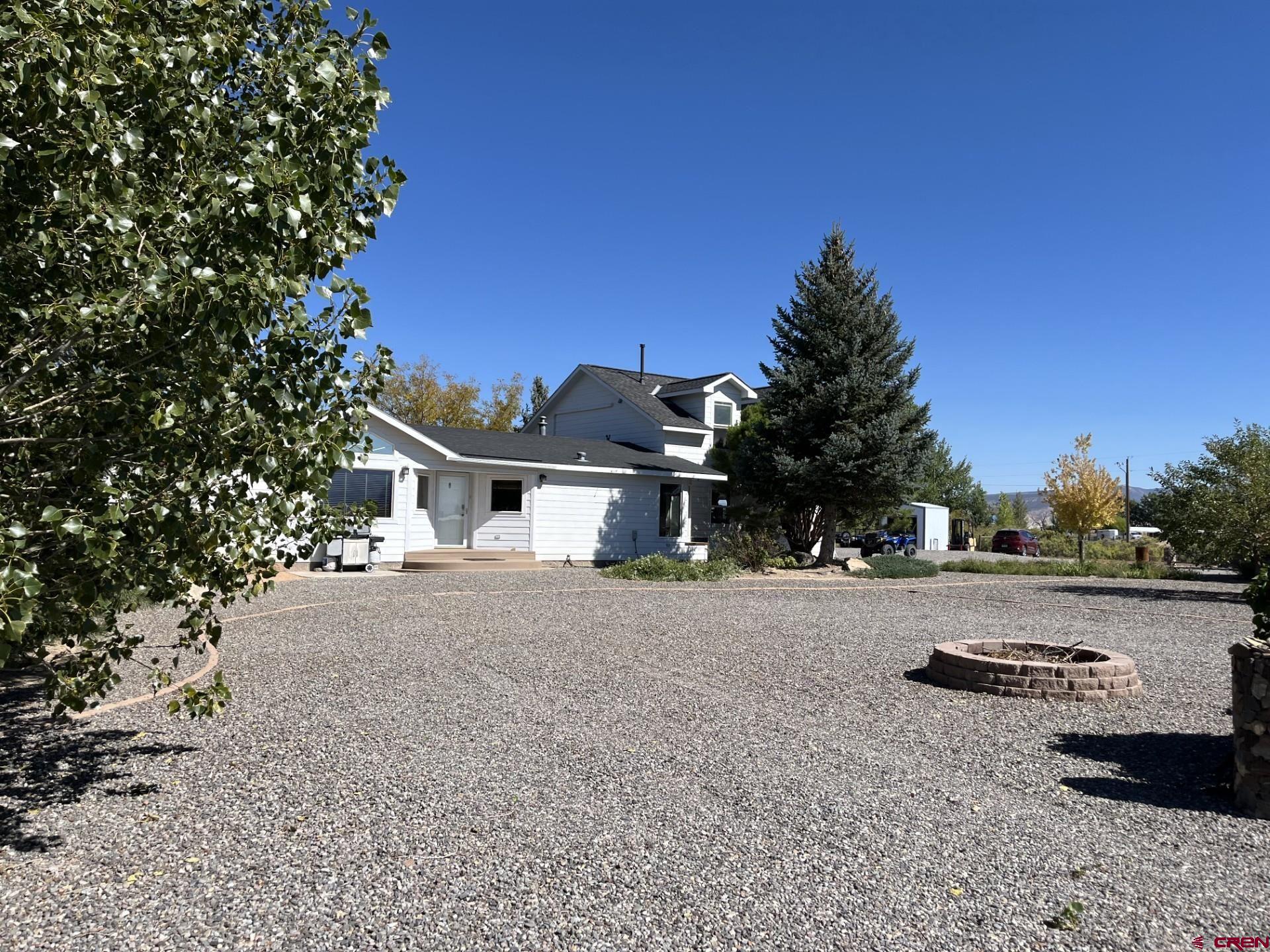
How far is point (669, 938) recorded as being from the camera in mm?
3555

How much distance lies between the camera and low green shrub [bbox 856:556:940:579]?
23.3 meters

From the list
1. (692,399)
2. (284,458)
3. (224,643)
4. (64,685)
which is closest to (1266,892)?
(284,458)

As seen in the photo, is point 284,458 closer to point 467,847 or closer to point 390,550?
point 467,847

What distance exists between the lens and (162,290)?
3.08 meters

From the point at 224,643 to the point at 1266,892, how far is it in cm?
991

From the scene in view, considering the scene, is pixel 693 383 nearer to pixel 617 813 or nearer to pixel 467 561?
pixel 467 561

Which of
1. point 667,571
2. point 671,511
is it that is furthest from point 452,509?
point 671,511

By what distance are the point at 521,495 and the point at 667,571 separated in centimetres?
535

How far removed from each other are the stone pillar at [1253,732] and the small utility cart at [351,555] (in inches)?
683

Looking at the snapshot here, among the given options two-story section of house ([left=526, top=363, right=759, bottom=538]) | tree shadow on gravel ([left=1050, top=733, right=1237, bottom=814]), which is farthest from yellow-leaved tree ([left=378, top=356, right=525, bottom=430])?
tree shadow on gravel ([left=1050, top=733, right=1237, bottom=814])

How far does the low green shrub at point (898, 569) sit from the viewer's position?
76.4 feet

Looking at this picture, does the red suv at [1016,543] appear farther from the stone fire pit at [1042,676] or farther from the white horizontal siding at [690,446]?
the stone fire pit at [1042,676]

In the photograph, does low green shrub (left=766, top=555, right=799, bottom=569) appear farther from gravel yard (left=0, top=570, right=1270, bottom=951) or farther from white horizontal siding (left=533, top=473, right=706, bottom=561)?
gravel yard (left=0, top=570, right=1270, bottom=951)

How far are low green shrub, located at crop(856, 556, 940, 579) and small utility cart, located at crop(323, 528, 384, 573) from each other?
12751 millimetres
